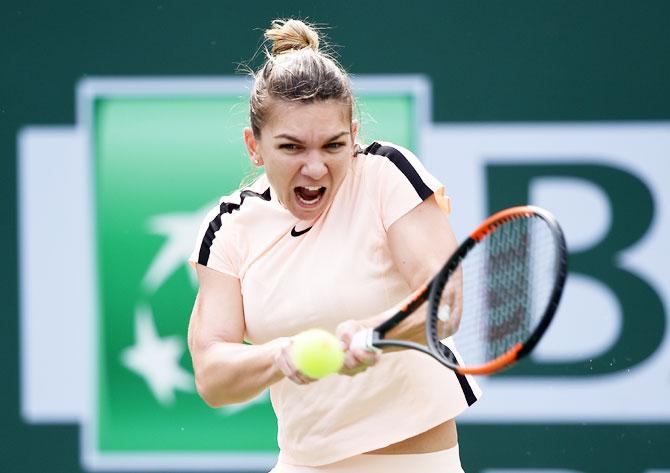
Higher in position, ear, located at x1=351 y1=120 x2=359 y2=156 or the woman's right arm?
ear, located at x1=351 y1=120 x2=359 y2=156

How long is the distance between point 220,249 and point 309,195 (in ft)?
0.72

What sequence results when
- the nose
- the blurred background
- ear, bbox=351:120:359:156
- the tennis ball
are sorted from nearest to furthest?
1. the tennis ball
2. the nose
3. ear, bbox=351:120:359:156
4. the blurred background

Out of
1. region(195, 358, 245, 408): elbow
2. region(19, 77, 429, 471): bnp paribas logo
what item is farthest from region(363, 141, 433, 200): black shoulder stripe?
region(19, 77, 429, 471): bnp paribas logo

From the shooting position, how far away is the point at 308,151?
2.31m

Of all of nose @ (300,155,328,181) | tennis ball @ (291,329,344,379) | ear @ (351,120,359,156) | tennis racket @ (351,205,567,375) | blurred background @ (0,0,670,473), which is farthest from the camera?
blurred background @ (0,0,670,473)

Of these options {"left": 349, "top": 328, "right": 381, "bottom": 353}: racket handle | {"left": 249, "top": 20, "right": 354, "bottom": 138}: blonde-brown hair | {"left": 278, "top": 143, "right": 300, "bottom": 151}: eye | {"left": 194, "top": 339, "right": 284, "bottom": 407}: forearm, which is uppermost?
{"left": 249, "top": 20, "right": 354, "bottom": 138}: blonde-brown hair

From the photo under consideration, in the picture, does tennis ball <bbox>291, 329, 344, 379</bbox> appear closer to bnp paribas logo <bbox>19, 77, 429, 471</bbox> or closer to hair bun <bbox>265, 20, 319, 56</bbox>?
hair bun <bbox>265, 20, 319, 56</bbox>

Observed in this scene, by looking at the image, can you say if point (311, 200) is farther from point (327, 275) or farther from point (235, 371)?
point (235, 371)

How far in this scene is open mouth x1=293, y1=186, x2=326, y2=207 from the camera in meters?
2.35

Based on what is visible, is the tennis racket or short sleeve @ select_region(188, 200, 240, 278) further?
short sleeve @ select_region(188, 200, 240, 278)

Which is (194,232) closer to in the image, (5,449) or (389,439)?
(5,449)

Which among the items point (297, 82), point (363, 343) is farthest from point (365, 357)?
point (297, 82)

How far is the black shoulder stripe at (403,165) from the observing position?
2312mm

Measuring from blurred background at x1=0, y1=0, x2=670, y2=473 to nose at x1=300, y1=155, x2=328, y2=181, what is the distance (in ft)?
5.83
